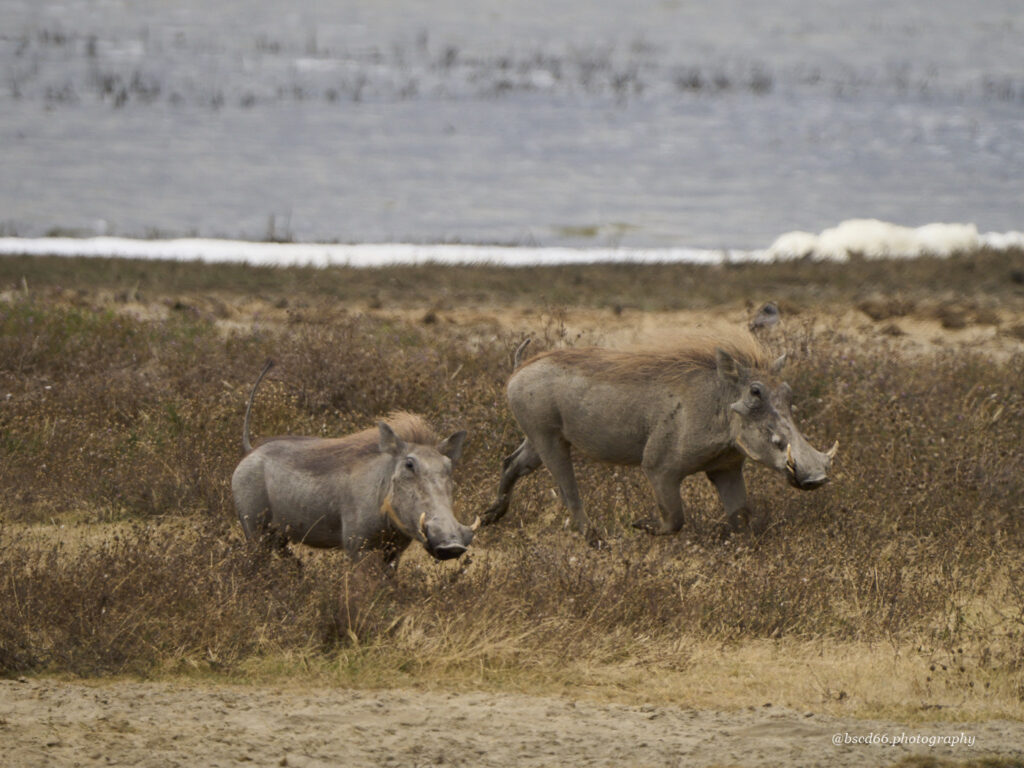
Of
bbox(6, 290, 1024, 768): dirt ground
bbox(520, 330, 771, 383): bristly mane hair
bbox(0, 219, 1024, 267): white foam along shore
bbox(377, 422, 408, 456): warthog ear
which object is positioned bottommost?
bbox(6, 290, 1024, 768): dirt ground

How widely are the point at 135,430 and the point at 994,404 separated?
595cm

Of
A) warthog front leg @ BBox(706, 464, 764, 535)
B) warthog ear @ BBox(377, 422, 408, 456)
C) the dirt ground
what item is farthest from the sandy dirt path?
warthog front leg @ BBox(706, 464, 764, 535)

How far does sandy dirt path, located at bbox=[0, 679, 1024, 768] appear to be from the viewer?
4934mm

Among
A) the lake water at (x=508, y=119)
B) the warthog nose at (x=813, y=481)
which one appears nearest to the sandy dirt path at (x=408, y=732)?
the warthog nose at (x=813, y=481)

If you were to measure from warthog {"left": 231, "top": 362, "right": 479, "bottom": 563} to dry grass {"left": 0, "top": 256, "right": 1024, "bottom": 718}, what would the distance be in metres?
0.17

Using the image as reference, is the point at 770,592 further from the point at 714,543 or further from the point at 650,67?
the point at 650,67

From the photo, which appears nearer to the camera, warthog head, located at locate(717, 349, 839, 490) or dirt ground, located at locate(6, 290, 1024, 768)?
dirt ground, located at locate(6, 290, 1024, 768)

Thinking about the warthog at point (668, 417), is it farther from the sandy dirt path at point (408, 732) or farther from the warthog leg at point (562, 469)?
the sandy dirt path at point (408, 732)

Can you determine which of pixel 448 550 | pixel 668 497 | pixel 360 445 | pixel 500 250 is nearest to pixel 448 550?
pixel 448 550

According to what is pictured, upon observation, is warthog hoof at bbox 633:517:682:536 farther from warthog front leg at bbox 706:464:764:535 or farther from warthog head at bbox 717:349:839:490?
warthog head at bbox 717:349:839:490

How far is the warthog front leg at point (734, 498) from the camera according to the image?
293 inches

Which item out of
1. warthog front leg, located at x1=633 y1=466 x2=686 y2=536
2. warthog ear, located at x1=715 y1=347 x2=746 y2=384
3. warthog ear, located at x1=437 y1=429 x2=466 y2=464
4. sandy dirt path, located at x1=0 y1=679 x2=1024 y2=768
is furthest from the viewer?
warthog front leg, located at x1=633 y1=466 x2=686 y2=536

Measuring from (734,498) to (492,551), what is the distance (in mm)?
1345

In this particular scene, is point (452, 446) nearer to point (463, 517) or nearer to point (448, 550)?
point (448, 550)
